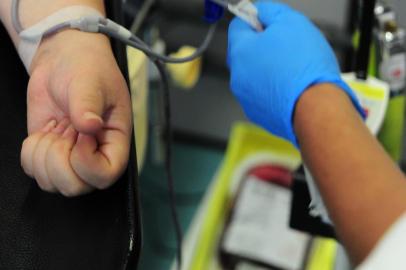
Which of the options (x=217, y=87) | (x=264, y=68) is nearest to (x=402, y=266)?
(x=264, y=68)

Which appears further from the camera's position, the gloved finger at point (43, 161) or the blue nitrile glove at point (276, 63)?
the blue nitrile glove at point (276, 63)

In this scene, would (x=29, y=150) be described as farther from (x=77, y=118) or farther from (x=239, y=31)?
(x=239, y=31)

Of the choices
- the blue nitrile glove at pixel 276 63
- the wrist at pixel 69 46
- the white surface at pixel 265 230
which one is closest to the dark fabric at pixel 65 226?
the wrist at pixel 69 46

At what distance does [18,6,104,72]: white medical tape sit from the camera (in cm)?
67

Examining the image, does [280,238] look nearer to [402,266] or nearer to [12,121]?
[12,121]

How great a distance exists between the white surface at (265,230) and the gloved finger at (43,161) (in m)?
0.94

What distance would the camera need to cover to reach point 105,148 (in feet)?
1.75

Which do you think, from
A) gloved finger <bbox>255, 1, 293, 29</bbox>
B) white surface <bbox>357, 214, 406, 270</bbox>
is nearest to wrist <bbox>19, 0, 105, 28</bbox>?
gloved finger <bbox>255, 1, 293, 29</bbox>

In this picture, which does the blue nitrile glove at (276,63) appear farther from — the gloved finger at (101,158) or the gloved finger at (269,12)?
the gloved finger at (101,158)

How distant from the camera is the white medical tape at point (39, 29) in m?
0.67

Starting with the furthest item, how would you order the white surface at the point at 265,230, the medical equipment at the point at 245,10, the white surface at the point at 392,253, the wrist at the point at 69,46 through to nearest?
the white surface at the point at 265,230
the medical equipment at the point at 245,10
the wrist at the point at 69,46
the white surface at the point at 392,253

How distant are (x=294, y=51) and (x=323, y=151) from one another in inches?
9.6

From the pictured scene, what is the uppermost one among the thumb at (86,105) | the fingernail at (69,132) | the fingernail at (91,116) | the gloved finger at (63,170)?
the fingernail at (91,116)

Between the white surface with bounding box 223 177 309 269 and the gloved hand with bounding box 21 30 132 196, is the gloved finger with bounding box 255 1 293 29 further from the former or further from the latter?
the white surface with bounding box 223 177 309 269
